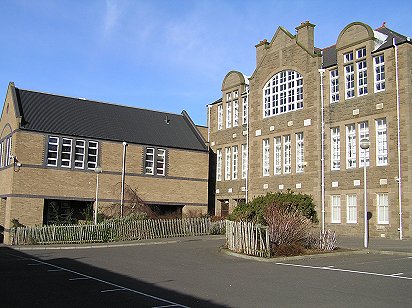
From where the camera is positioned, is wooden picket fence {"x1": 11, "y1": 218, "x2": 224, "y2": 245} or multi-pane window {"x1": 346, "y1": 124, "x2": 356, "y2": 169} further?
multi-pane window {"x1": 346, "y1": 124, "x2": 356, "y2": 169}

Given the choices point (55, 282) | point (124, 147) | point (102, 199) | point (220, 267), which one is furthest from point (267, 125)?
point (55, 282)

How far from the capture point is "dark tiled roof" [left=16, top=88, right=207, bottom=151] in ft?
109

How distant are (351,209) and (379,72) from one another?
27.7 ft

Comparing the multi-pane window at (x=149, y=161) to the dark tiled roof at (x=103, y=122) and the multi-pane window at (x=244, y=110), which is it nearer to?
Result: the dark tiled roof at (x=103, y=122)

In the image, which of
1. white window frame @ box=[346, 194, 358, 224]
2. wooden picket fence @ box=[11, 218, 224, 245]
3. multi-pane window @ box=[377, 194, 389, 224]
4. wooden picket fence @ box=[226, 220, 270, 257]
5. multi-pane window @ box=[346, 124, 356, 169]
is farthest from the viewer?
multi-pane window @ box=[346, 124, 356, 169]

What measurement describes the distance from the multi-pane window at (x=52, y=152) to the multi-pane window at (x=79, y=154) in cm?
137

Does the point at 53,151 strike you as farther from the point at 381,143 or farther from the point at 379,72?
the point at 379,72

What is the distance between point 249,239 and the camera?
1842cm

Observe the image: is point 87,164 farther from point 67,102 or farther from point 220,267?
point 220,267

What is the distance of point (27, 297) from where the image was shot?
991 centimetres

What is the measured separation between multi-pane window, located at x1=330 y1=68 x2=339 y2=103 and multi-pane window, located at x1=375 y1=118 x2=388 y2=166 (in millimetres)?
3898

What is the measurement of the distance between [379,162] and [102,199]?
738 inches

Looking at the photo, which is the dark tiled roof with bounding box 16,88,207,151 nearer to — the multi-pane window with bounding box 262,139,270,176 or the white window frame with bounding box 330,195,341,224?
the multi-pane window with bounding box 262,139,270,176

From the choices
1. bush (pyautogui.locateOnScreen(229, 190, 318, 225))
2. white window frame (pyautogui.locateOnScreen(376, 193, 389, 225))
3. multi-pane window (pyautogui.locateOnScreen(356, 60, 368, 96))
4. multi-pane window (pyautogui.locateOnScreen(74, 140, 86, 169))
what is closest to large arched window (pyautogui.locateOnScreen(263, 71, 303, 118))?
multi-pane window (pyautogui.locateOnScreen(356, 60, 368, 96))
